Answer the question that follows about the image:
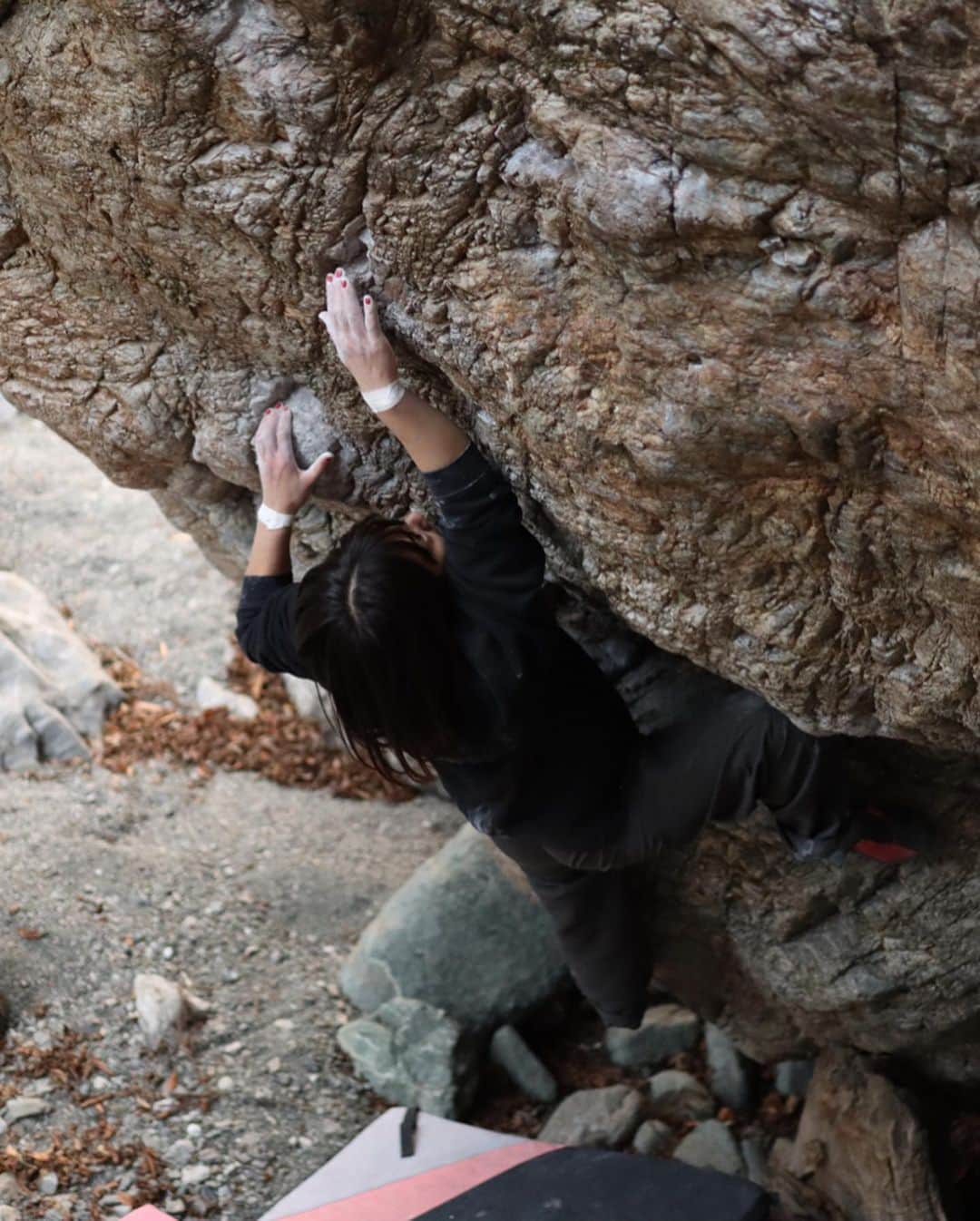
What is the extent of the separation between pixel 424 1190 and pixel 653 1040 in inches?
64.8

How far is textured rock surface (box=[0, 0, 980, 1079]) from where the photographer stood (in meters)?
2.07

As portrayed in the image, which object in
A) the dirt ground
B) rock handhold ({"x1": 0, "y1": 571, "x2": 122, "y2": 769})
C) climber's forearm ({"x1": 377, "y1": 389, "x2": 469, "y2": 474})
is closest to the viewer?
climber's forearm ({"x1": 377, "y1": 389, "x2": 469, "y2": 474})

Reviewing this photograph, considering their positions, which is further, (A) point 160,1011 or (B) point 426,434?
(A) point 160,1011

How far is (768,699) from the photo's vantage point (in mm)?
3088

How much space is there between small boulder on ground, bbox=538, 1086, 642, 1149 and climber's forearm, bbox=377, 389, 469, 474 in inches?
115

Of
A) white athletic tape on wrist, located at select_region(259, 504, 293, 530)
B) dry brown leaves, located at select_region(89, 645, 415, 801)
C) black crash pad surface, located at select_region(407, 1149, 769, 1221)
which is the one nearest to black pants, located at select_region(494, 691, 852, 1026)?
black crash pad surface, located at select_region(407, 1149, 769, 1221)

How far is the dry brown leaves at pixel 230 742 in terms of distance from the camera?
6328mm

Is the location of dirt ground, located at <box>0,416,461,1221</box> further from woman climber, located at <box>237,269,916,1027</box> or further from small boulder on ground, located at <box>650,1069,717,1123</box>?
woman climber, located at <box>237,269,916,1027</box>

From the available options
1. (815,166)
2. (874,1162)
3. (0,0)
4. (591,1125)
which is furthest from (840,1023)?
(0,0)

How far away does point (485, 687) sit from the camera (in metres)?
3.07

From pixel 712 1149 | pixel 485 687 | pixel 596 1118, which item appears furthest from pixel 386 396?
pixel 712 1149

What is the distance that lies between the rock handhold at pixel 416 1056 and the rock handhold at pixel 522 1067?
0.16 meters

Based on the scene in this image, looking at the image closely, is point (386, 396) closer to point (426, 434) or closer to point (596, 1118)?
point (426, 434)

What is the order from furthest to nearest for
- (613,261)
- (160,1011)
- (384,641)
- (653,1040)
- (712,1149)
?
(653,1040) → (712,1149) → (160,1011) → (384,641) → (613,261)
